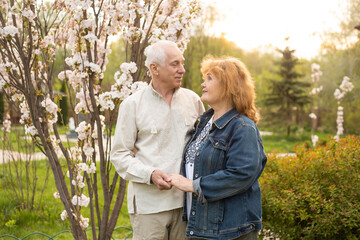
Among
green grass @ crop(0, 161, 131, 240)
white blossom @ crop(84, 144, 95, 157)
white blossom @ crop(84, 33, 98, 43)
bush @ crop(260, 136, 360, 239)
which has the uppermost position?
white blossom @ crop(84, 33, 98, 43)

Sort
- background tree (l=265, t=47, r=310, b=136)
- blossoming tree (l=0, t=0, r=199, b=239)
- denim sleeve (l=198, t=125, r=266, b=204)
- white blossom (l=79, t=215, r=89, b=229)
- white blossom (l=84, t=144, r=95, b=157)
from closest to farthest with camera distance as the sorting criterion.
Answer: denim sleeve (l=198, t=125, r=266, b=204) → blossoming tree (l=0, t=0, r=199, b=239) → white blossom (l=84, t=144, r=95, b=157) → white blossom (l=79, t=215, r=89, b=229) → background tree (l=265, t=47, r=310, b=136)

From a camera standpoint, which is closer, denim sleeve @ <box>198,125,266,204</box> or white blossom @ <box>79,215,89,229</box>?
denim sleeve @ <box>198,125,266,204</box>

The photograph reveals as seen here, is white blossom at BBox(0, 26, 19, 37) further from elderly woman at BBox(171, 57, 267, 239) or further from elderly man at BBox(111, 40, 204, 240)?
elderly woman at BBox(171, 57, 267, 239)

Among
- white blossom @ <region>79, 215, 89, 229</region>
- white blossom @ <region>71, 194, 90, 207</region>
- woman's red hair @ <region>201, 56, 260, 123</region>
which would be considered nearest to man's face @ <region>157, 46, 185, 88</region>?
woman's red hair @ <region>201, 56, 260, 123</region>

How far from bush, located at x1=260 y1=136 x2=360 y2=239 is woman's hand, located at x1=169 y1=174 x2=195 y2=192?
4.74 ft

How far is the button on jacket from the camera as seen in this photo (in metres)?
2.23

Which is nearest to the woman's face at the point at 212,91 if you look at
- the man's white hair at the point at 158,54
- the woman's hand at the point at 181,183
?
the man's white hair at the point at 158,54

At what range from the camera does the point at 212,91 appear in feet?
7.09

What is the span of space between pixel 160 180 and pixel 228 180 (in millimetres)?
381

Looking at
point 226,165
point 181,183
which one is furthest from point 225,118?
point 181,183

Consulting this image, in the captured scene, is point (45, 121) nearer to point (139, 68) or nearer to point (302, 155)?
point (139, 68)

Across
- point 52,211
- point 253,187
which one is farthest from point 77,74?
point 52,211

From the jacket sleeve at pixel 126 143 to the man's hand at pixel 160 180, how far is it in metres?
0.13

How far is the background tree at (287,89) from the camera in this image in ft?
60.1
